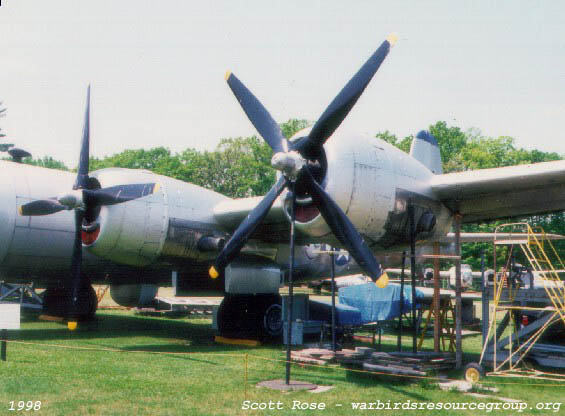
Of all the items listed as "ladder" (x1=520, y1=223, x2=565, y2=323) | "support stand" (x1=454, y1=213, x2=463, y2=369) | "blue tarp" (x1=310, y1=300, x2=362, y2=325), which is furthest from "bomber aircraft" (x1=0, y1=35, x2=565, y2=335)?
"blue tarp" (x1=310, y1=300, x2=362, y2=325)

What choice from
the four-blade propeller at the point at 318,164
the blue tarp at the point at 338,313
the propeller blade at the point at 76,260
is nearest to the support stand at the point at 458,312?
the four-blade propeller at the point at 318,164

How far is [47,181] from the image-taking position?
14766 millimetres

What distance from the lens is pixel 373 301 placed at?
1725 centimetres

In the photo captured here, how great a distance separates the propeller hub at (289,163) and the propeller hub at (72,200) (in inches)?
211

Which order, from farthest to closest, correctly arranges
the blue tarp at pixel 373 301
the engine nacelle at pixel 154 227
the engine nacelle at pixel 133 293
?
1. the blue tarp at pixel 373 301
2. the engine nacelle at pixel 133 293
3. the engine nacelle at pixel 154 227

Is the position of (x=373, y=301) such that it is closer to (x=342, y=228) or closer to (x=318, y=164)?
(x=318, y=164)

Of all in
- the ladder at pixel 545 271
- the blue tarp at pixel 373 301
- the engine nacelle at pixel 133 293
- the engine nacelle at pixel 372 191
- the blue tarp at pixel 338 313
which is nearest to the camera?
the engine nacelle at pixel 372 191

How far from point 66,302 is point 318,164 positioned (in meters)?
11.7

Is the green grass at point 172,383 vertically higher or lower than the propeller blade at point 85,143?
lower

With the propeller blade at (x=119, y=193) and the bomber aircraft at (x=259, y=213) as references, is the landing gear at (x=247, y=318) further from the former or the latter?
the propeller blade at (x=119, y=193)

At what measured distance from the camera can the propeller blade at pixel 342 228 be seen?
9023 mm

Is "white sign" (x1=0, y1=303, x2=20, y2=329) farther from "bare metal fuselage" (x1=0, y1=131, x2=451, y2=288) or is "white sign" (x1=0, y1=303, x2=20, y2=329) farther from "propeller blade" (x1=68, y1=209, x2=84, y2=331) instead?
"bare metal fuselage" (x1=0, y1=131, x2=451, y2=288)

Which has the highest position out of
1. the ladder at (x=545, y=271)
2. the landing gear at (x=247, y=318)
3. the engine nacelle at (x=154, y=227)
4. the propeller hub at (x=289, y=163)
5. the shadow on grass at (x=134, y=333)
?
the propeller hub at (x=289, y=163)

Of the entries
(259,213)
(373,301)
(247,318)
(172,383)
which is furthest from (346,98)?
(373,301)
